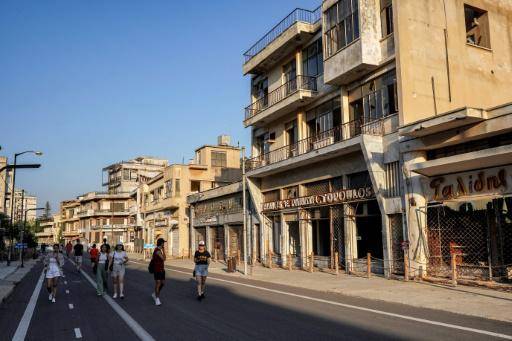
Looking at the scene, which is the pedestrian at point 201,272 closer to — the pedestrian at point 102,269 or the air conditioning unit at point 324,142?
the pedestrian at point 102,269

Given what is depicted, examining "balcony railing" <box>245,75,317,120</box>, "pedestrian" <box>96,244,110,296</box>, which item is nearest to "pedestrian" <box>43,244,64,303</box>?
"pedestrian" <box>96,244,110,296</box>

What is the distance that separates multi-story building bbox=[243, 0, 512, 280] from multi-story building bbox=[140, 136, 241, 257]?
21.1 m

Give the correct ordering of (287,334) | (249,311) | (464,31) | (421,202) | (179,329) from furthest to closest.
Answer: (464,31) < (421,202) < (249,311) < (179,329) < (287,334)

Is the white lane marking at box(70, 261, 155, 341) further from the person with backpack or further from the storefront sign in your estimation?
the storefront sign

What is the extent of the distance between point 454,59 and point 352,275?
10.5 m

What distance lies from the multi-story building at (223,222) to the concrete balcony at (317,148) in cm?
372

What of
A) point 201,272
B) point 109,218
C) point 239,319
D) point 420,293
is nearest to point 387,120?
point 420,293

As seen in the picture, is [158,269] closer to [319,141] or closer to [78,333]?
[78,333]

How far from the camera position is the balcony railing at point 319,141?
22.4 m

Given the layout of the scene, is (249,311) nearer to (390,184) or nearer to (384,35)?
(390,184)

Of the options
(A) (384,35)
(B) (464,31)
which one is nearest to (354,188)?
(A) (384,35)

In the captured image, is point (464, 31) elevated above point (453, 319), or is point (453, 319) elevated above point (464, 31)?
point (464, 31)

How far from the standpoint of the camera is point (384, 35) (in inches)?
851

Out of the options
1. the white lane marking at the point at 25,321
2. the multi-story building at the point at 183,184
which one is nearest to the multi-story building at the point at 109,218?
the multi-story building at the point at 183,184
